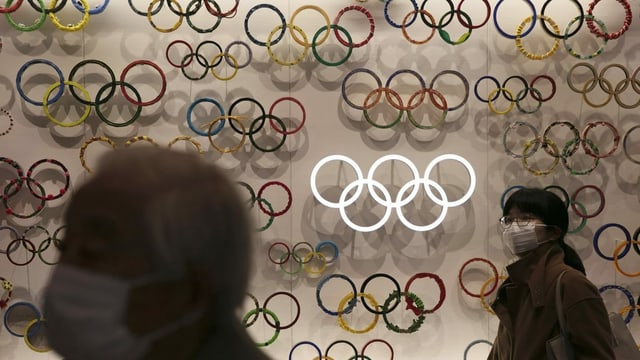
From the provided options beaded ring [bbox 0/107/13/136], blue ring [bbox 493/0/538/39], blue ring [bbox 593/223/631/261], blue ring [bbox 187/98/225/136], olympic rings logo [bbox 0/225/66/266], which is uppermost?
blue ring [bbox 493/0/538/39]

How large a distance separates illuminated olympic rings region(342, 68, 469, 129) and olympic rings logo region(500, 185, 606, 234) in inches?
43.7

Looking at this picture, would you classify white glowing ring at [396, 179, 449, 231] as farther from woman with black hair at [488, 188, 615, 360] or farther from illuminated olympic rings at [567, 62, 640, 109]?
illuminated olympic rings at [567, 62, 640, 109]

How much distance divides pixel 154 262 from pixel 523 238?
10.5 feet

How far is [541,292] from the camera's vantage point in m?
3.47

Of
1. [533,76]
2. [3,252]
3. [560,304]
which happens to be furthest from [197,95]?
[560,304]

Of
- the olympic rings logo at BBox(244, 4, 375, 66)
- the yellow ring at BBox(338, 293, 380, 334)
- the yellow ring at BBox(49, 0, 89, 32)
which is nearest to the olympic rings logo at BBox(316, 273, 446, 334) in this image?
the yellow ring at BBox(338, 293, 380, 334)

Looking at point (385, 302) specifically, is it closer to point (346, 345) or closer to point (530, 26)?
point (346, 345)

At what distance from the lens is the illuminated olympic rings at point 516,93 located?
18.5 ft

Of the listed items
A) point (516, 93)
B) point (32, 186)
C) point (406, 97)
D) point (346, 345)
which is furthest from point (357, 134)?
point (32, 186)

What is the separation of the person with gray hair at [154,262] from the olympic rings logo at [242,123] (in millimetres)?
4211

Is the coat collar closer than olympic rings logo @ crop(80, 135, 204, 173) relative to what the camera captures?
Yes

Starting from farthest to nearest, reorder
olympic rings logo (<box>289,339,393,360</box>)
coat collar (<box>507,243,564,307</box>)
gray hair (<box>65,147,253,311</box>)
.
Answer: olympic rings logo (<box>289,339,393,360</box>), coat collar (<box>507,243,564,307</box>), gray hair (<box>65,147,253,311</box>)

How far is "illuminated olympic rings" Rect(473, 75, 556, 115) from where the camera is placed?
564cm

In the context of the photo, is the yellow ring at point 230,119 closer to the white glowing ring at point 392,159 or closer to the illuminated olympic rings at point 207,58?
the illuminated olympic rings at point 207,58
